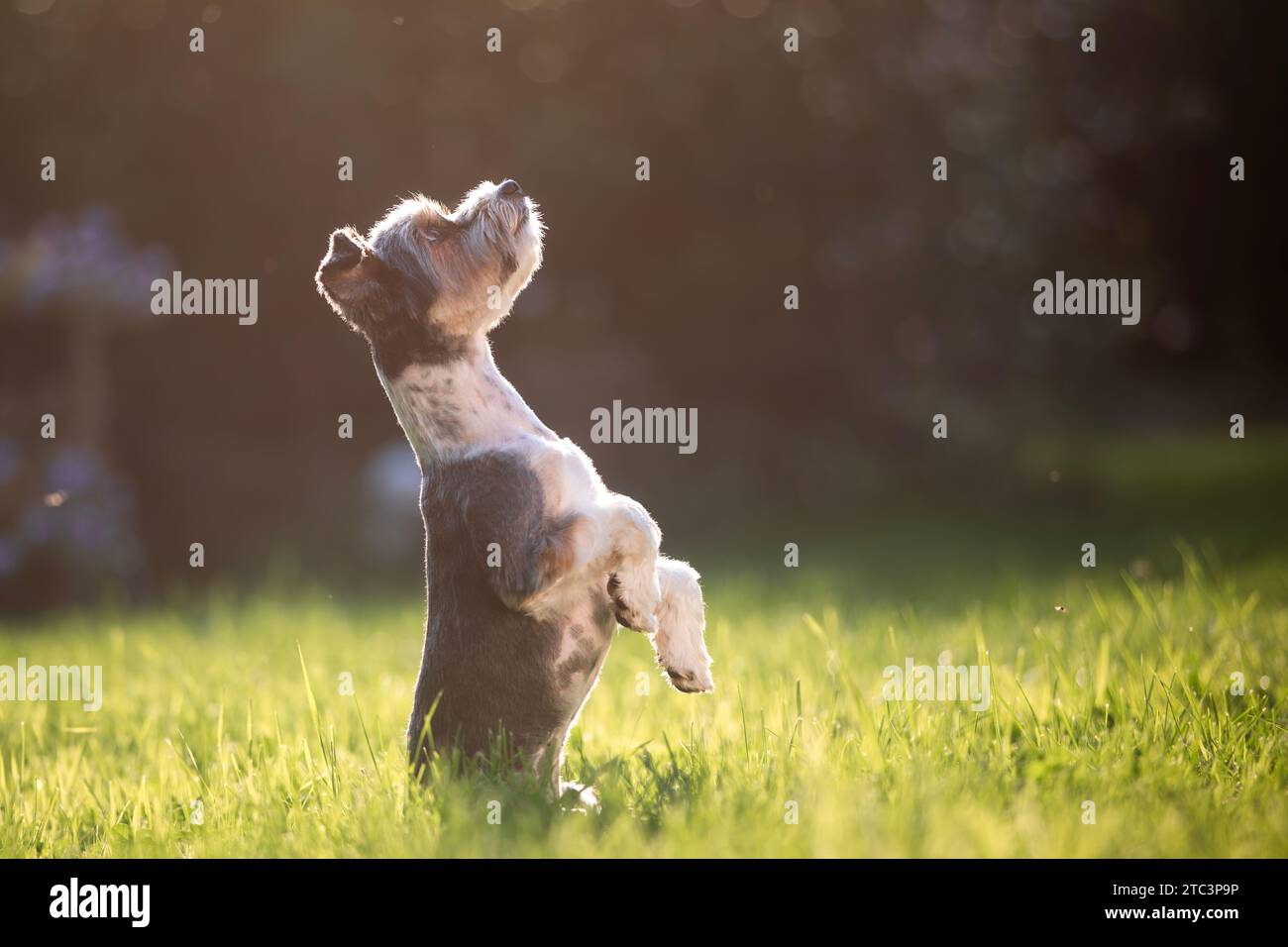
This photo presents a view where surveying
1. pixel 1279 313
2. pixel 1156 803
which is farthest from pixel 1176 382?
pixel 1156 803

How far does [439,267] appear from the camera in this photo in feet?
14.6

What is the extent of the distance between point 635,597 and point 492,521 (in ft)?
1.93

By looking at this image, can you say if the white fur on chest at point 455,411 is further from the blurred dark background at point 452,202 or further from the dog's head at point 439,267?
the blurred dark background at point 452,202

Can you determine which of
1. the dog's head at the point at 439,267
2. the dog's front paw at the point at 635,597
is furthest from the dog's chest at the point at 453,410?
the dog's front paw at the point at 635,597

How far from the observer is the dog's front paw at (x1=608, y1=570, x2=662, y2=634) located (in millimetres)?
4211

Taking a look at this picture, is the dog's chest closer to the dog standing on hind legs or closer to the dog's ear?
the dog standing on hind legs

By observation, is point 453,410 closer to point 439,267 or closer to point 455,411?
point 455,411

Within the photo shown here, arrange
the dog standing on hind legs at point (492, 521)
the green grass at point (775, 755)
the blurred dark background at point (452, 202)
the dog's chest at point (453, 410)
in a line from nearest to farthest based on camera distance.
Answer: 1. the green grass at point (775, 755)
2. the dog standing on hind legs at point (492, 521)
3. the dog's chest at point (453, 410)
4. the blurred dark background at point (452, 202)

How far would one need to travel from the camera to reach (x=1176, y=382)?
24.2 metres

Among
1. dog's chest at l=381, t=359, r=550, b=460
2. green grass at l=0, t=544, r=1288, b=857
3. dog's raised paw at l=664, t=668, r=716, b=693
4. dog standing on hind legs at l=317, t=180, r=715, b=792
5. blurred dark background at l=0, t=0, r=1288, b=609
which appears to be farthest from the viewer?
blurred dark background at l=0, t=0, r=1288, b=609

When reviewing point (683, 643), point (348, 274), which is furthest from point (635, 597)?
point (348, 274)

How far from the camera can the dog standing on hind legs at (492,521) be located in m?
4.21

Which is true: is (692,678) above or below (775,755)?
above

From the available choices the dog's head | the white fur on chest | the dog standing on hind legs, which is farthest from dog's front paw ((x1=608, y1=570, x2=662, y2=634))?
the dog's head
